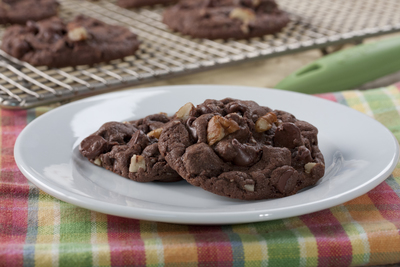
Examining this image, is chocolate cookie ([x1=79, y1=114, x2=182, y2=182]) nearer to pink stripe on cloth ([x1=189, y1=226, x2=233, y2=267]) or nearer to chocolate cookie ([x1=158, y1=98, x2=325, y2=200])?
chocolate cookie ([x1=158, y1=98, x2=325, y2=200])

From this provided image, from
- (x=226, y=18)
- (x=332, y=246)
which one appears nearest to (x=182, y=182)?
(x=332, y=246)

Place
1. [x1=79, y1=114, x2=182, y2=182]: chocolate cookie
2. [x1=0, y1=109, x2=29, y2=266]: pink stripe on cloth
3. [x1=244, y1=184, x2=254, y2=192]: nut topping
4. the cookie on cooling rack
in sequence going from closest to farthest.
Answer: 1. [x1=0, y1=109, x2=29, y2=266]: pink stripe on cloth
2. [x1=244, y1=184, x2=254, y2=192]: nut topping
3. [x1=79, y1=114, x2=182, y2=182]: chocolate cookie
4. the cookie on cooling rack

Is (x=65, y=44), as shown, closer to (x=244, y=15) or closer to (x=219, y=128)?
(x=244, y=15)

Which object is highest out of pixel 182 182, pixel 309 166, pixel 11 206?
pixel 309 166

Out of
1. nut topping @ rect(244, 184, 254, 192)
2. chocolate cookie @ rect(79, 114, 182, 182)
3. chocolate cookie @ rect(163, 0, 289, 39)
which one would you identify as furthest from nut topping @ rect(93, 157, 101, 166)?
chocolate cookie @ rect(163, 0, 289, 39)

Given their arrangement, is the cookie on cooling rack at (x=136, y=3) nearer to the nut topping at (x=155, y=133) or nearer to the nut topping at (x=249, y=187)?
the nut topping at (x=155, y=133)

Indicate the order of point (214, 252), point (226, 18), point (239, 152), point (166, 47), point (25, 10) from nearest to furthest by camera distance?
point (214, 252) → point (239, 152) → point (166, 47) → point (226, 18) → point (25, 10)

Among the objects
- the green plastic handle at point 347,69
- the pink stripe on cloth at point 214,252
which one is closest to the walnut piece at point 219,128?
the pink stripe on cloth at point 214,252
